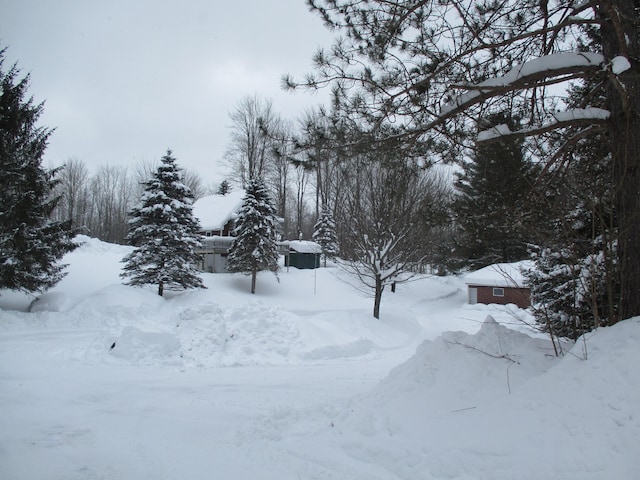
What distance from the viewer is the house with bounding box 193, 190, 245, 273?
24391 mm

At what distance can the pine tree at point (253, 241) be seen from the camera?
20406mm

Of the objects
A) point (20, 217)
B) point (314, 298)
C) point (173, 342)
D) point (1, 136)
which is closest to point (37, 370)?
point (173, 342)

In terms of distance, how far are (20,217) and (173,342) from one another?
7.84m

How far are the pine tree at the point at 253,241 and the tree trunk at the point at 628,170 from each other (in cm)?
1736

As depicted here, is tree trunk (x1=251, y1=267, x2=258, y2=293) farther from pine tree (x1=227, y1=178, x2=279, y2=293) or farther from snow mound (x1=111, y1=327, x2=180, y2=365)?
snow mound (x1=111, y1=327, x2=180, y2=365)

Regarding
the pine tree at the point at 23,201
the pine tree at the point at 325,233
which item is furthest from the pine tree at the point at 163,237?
the pine tree at the point at 325,233

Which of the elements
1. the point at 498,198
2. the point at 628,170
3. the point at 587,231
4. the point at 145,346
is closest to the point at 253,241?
the point at 145,346

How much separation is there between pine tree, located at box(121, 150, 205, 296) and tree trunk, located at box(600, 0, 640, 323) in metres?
15.0

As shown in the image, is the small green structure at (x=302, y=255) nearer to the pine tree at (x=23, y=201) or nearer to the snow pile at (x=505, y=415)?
the pine tree at (x=23, y=201)

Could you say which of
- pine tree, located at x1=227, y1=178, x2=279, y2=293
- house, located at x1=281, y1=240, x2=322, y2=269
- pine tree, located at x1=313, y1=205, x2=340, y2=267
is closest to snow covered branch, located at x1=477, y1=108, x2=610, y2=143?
pine tree, located at x1=227, y1=178, x2=279, y2=293

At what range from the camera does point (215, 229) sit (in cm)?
2598

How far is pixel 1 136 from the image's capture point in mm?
11500

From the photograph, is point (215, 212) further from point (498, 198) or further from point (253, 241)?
point (498, 198)

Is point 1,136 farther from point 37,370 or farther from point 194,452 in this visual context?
point 194,452
